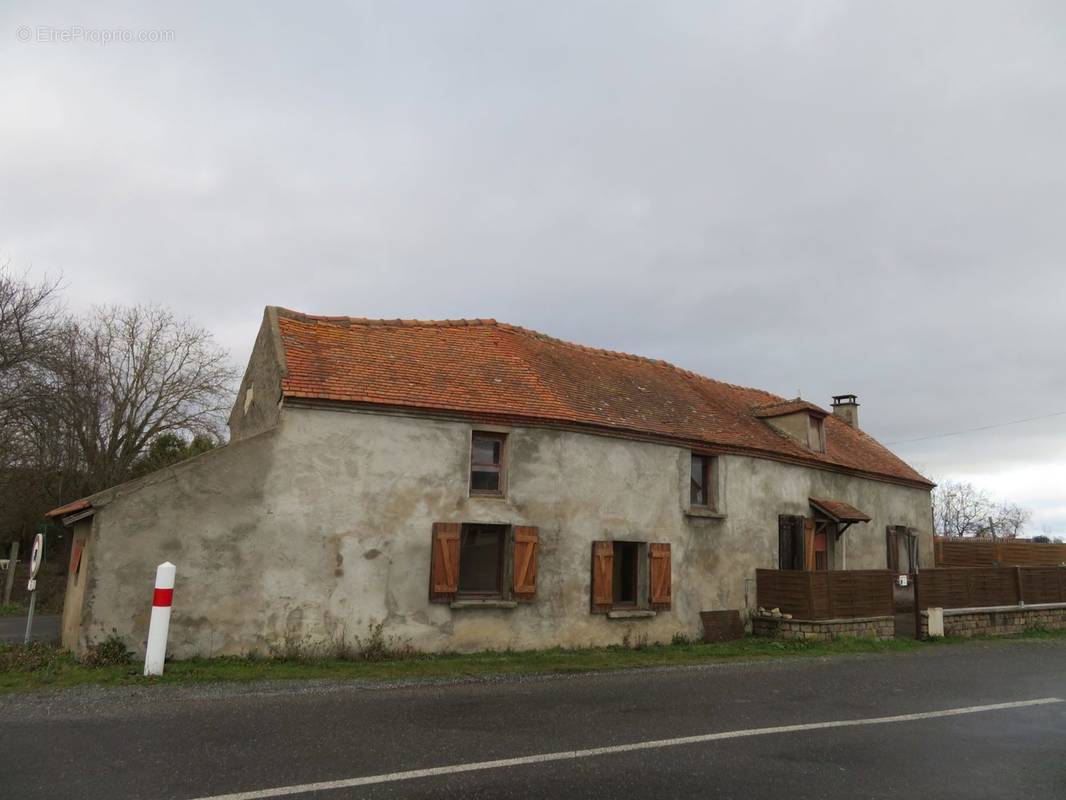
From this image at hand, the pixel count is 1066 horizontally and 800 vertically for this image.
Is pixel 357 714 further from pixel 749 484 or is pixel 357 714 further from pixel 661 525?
pixel 749 484

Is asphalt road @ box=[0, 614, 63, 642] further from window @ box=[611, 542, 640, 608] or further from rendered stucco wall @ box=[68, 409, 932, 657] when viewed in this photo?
window @ box=[611, 542, 640, 608]

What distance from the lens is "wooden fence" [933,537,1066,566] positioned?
92.9ft

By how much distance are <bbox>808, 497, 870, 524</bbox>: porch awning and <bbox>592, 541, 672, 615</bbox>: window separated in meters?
6.14

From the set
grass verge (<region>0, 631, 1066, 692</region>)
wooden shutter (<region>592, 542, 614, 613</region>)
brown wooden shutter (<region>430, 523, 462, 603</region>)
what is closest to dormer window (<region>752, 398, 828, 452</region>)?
grass verge (<region>0, 631, 1066, 692</region>)

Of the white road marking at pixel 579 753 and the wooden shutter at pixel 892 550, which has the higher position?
the wooden shutter at pixel 892 550

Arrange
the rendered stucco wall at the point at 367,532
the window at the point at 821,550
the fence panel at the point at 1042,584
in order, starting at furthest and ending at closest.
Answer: the fence panel at the point at 1042,584 → the window at the point at 821,550 → the rendered stucco wall at the point at 367,532

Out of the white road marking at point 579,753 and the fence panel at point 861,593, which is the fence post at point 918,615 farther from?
the white road marking at point 579,753

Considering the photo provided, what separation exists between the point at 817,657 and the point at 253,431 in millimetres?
12170

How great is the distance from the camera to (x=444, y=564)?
12820 mm

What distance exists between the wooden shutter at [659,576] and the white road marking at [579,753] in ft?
22.4

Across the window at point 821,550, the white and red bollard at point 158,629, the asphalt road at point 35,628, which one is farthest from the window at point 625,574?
the asphalt road at point 35,628

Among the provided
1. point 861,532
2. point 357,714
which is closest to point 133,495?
point 357,714

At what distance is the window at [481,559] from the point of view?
1361 cm

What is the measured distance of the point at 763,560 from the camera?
57.8ft
